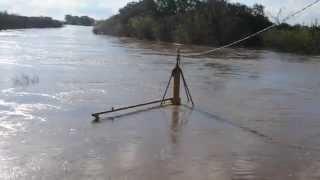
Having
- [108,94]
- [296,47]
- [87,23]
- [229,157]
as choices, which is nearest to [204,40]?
[296,47]

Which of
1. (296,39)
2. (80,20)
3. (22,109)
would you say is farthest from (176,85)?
(80,20)

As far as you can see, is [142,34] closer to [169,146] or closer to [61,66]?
[61,66]

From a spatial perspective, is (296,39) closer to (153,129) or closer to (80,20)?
(153,129)

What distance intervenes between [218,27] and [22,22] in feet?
153

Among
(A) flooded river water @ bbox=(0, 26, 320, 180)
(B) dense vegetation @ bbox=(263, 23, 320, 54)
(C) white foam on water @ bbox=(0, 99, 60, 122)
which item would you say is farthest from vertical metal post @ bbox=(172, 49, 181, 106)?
(B) dense vegetation @ bbox=(263, 23, 320, 54)

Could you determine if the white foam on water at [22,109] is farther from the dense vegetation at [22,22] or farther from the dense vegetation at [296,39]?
the dense vegetation at [22,22]

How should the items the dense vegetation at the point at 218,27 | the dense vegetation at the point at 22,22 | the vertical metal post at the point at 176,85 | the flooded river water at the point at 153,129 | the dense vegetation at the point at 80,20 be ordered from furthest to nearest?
the dense vegetation at the point at 80,20, the dense vegetation at the point at 22,22, the dense vegetation at the point at 218,27, the vertical metal post at the point at 176,85, the flooded river water at the point at 153,129

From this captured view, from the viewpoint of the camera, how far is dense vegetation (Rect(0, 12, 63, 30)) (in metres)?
87.0

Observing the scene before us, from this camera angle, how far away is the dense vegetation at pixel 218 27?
54.2m

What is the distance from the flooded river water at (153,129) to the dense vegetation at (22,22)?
6388 cm

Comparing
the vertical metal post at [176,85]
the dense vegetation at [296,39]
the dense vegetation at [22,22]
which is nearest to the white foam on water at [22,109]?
the vertical metal post at [176,85]

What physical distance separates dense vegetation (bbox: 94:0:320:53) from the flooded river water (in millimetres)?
29617

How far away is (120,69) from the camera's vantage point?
28109 millimetres

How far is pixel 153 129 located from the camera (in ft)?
43.9
